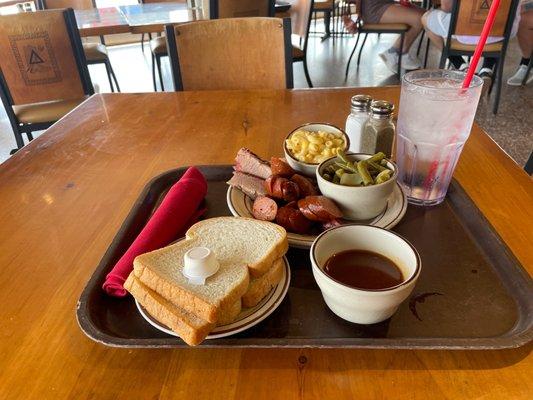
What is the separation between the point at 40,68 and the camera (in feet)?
5.90

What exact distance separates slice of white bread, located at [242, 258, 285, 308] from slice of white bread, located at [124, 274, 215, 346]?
6 centimetres

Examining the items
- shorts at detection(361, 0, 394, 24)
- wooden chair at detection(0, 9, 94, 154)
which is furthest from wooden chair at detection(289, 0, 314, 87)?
wooden chair at detection(0, 9, 94, 154)

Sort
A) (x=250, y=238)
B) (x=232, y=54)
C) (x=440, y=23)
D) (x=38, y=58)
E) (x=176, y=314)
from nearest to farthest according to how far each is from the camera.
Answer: (x=176, y=314) < (x=250, y=238) < (x=232, y=54) < (x=38, y=58) < (x=440, y=23)

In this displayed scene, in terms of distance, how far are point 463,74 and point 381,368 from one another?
591 mm

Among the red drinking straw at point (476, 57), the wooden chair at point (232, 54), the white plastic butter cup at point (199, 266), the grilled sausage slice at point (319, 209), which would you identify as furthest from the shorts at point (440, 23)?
the white plastic butter cup at point (199, 266)

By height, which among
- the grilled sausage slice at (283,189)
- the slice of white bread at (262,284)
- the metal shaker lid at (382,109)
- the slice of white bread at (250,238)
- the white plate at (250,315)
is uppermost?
the metal shaker lid at (382,109)

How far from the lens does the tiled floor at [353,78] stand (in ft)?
8.50

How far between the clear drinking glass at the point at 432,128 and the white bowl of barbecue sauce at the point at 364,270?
10.3 inches

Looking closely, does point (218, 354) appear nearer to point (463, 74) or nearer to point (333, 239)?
point (333, 239)

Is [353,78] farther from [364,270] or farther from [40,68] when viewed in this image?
[364,270]

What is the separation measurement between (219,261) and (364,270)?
20 cm

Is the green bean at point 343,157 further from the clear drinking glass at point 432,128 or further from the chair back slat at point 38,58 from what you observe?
the chair back slat at point 38,58

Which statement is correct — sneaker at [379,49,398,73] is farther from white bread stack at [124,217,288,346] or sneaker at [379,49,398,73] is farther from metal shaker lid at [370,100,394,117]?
white bread stack at [124,217,288,346]

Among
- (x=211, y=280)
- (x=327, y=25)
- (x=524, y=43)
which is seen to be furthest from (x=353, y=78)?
(x=211, y=280)
